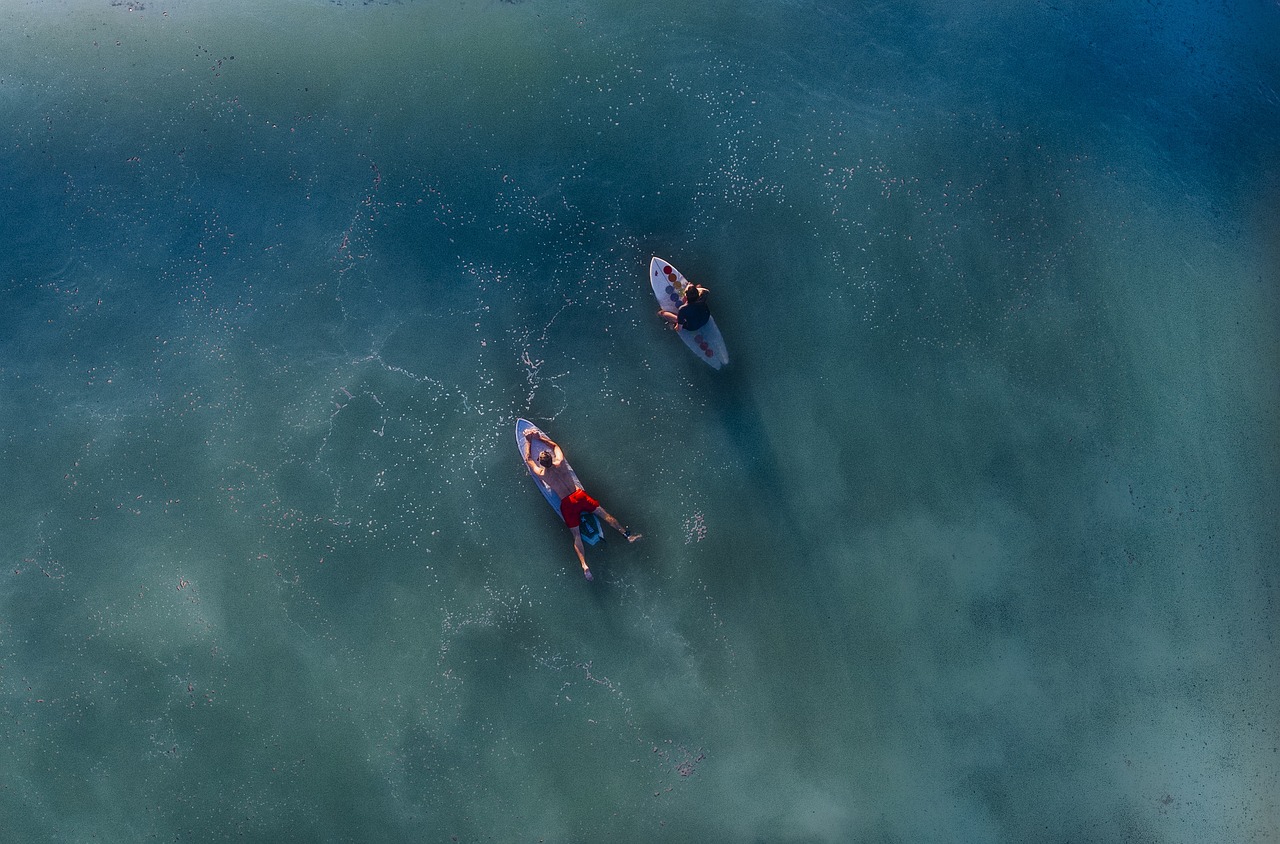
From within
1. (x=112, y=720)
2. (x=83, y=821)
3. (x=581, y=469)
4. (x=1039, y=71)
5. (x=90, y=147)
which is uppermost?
(x=1039, y=71)

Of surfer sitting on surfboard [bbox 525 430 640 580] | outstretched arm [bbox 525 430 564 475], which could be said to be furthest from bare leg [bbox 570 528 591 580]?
outstretched arm [bbox 525 430 564 475]

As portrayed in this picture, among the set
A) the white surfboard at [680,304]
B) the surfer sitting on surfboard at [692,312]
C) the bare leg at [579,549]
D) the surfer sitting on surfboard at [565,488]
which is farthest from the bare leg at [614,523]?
the surfer sitting on surfboard at [692,312]

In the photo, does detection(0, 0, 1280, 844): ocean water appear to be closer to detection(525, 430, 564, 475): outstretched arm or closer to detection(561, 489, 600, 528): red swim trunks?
detection(525, 430, 564, 475): outstretched arm

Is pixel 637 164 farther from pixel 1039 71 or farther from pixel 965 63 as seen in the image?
pixel 1039 71

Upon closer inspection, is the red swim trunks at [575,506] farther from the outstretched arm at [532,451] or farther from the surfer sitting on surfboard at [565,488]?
the outstretched arm at [532,451]

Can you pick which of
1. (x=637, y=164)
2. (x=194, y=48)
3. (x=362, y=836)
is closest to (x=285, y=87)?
(x=194, y=48)
